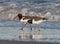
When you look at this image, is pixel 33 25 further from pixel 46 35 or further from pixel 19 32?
pixel 46 35

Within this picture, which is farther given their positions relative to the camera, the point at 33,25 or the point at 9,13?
the point at 9,13

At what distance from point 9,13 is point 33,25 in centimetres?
509

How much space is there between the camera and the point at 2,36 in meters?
9.99

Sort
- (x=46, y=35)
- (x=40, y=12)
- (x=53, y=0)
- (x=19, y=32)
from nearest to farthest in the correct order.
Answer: (x=46, y=35) → (x=19, y=32) → (x=40, y=12) → (x=53, y=0)

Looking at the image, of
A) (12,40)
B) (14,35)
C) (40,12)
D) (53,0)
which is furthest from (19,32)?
(53,0)

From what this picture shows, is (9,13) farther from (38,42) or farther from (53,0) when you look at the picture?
(38,42)

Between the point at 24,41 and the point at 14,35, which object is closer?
the point at 24,41

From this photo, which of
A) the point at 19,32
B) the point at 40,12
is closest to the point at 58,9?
the point at 40,12

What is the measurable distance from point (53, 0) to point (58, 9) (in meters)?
3.74

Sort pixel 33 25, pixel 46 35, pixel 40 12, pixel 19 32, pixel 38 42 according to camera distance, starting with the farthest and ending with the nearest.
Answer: pixel 40 12 → pixel 33 25 → pixel 19 32 → pixel 46 35 → pixel 38 42

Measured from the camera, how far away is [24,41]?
9.09 m

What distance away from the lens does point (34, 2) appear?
A: 71.1 ft

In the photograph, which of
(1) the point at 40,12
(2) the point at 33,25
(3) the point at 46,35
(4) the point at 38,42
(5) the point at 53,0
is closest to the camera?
(4) the point at 38,42

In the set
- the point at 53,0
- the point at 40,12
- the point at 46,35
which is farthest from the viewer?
the point at 53,0
